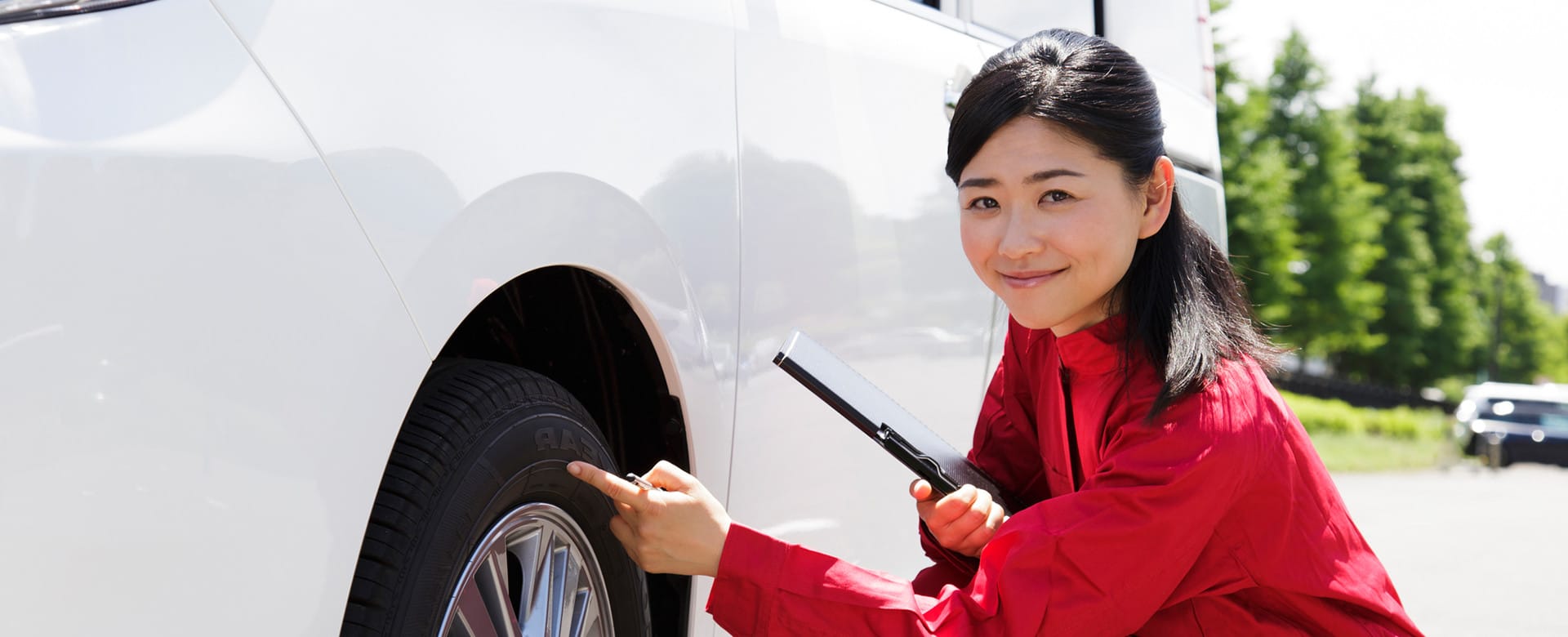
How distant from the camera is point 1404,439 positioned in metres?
26.3

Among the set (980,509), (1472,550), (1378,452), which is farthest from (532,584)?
(1378,452)

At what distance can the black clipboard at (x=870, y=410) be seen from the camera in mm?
1856

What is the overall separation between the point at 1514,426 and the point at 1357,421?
3.28m

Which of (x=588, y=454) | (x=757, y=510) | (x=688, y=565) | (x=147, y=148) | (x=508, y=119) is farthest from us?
(x=757, y=510)

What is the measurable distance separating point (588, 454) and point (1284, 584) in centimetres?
87

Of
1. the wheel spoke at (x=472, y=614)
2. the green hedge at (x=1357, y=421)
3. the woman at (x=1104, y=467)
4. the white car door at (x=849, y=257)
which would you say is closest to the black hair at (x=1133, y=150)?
the woman at (x=1104, y=467)

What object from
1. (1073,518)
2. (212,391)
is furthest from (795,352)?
(212,391)

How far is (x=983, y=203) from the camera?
1.86m

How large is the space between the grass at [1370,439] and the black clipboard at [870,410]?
16.6 metres

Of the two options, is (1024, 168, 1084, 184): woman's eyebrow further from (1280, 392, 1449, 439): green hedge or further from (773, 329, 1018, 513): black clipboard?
(1280, 392, 1449, 439): green hedge

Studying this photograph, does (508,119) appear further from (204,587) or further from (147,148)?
(204,587)

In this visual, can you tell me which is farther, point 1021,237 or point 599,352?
point 599,352

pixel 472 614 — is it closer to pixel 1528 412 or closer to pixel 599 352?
pixel 599 352

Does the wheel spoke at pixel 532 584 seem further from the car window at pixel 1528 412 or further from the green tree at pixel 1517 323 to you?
the green tree at pixel 1517 323
